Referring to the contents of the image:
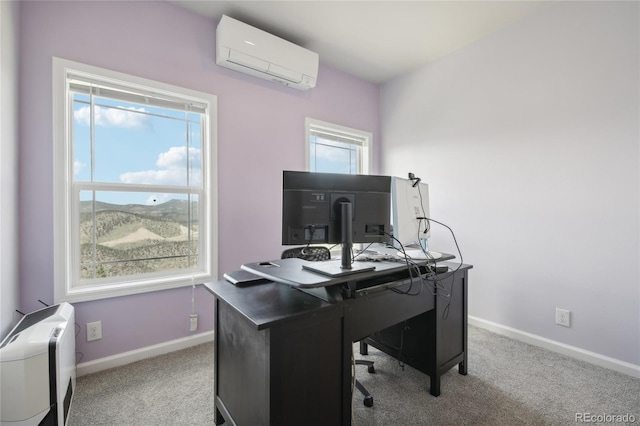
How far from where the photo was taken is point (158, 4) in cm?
232

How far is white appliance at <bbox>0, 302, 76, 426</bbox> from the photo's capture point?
1300 millimetres

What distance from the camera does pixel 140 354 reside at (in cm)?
224

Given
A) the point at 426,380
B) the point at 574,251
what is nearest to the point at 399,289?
the point at 426,380

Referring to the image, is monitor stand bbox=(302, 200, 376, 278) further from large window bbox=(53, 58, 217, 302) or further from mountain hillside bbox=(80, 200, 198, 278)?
mountain hillside bbox=(80, 200, 198, 278)

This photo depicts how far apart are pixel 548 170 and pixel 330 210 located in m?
2.25

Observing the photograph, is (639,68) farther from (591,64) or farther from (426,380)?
(426,380)

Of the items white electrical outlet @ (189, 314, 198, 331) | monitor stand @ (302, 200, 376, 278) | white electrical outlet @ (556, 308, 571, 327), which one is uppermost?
monitor stand @ (302, 200, 376, 278)

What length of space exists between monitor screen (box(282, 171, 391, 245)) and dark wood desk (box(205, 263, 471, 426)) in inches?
12.0

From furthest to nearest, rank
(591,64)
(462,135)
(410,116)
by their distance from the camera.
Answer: (410,116), (462,135), (591,64)

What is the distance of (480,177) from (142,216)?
327cm

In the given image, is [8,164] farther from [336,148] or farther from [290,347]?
[336,148]

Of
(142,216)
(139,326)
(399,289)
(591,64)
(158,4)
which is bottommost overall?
(139,326)
